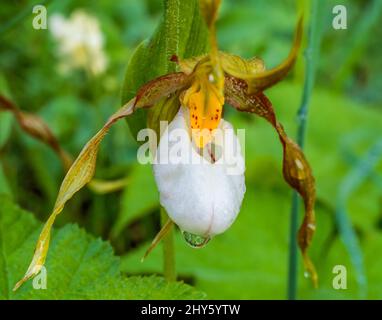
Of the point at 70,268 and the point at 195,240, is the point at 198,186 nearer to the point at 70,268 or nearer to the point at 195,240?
the point at 195,240

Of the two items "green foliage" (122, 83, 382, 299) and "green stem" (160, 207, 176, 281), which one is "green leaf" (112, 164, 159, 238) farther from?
"green stem" (160, 207, 176, 281)

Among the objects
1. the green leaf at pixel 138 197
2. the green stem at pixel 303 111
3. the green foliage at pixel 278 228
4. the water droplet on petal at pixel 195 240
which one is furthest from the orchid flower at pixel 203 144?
the green leaf at pixel 138 197

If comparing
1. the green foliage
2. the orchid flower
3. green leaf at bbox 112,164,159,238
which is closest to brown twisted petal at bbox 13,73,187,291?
the orchid flower

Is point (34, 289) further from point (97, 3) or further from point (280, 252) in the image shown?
point (97, 3)

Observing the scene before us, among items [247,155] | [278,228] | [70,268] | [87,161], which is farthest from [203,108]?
[247,155]
